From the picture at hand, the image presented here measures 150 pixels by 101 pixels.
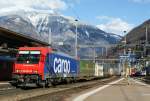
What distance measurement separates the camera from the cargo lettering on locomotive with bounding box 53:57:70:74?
4309 cm

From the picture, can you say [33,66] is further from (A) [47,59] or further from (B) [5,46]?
(B) [5,46]

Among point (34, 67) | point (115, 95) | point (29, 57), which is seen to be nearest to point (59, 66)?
point (29, 57)

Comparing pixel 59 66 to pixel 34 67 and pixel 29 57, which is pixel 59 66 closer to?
pixel 29 57

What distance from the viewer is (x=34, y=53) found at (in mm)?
38938

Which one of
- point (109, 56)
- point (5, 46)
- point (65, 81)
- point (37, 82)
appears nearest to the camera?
point (37, 82)

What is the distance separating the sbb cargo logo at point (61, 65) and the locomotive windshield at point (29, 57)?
397 centimetres

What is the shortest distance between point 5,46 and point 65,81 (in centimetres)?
1379

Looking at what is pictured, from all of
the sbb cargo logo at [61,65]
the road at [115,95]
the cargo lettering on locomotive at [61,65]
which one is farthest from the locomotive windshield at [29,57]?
the road at [115,95]

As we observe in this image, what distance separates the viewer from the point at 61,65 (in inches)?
1817

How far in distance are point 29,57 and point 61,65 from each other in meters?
7.83

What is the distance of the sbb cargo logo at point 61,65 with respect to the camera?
43094 millimetres

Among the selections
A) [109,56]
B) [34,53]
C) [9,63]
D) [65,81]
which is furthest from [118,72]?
[34,53]

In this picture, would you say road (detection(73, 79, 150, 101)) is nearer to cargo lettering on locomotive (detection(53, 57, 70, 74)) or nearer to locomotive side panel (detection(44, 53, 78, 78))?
locomotive side panel (detection(44, 53, 78, 78))

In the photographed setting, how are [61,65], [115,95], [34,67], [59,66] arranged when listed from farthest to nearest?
[61,65], [59,66], [34,67], [115,95]
